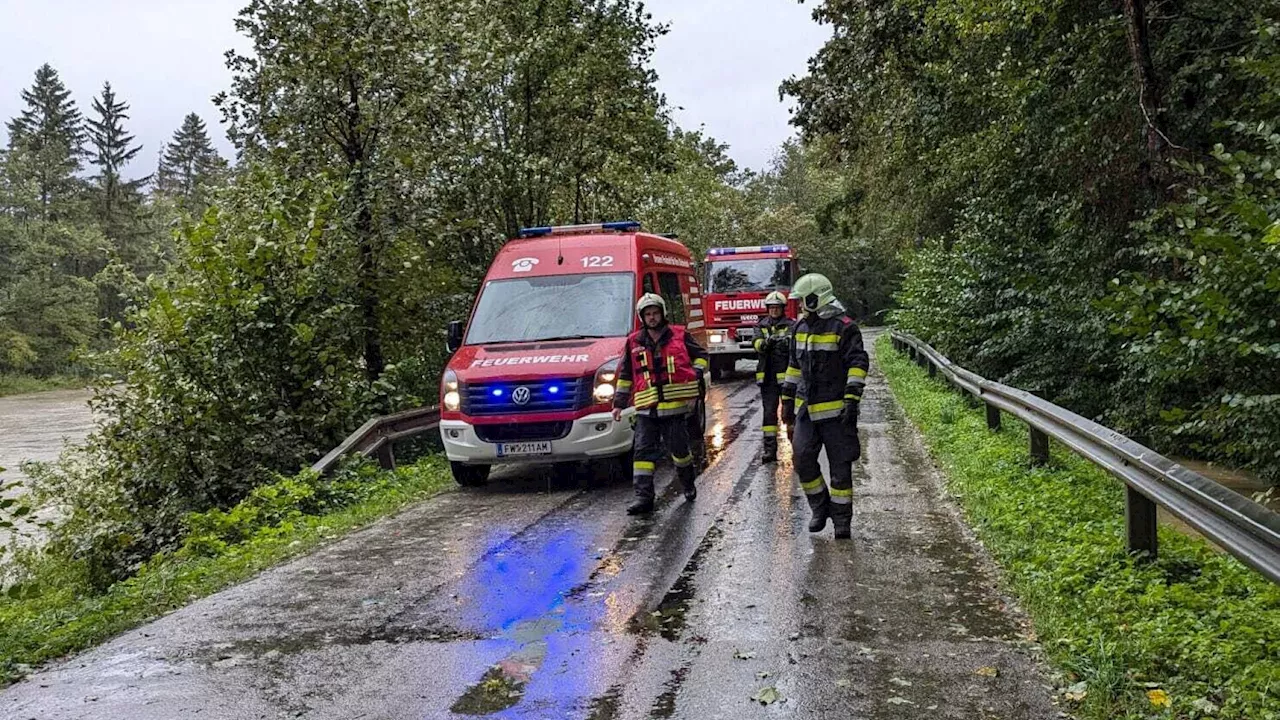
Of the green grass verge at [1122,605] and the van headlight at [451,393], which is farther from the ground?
the van headlight at [451,393]

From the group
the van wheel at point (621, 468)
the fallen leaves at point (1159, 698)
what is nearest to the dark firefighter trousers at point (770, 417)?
the van wheel at point (621, 468)

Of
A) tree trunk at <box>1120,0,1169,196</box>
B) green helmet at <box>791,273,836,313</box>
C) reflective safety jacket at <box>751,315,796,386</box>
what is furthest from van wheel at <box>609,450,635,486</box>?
tree trunk at <box>1120,0,1169,196</box>

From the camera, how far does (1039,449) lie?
9086mm

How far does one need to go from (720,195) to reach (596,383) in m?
43.2

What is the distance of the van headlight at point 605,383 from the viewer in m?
9.90

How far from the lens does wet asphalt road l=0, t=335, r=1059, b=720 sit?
4320mm

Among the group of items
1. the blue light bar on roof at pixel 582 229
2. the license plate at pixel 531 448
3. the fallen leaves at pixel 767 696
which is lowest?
the fallen leaves at pixel 767 696

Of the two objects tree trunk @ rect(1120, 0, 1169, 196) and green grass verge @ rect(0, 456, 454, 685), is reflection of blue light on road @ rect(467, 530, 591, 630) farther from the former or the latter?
tree trunk @ rect(1120, 0, 1169, 196)

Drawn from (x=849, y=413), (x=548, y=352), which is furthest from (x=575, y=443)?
(x=849, y=413)

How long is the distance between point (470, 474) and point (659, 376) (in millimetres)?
2864

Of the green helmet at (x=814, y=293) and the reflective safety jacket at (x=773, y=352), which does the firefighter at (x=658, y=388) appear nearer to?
the green helmet at (x=814, y=293)

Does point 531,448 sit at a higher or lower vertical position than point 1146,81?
lower

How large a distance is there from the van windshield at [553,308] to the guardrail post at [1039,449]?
4.12 m

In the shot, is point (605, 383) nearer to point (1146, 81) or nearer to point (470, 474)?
point (470, 474)
